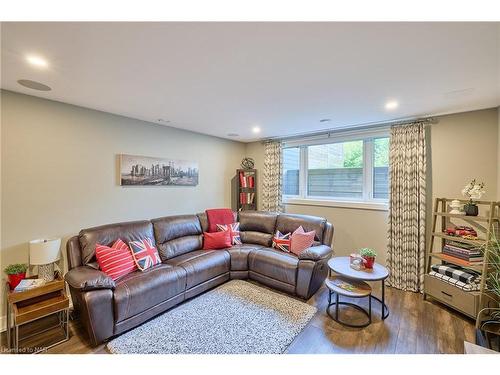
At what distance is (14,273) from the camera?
205cm

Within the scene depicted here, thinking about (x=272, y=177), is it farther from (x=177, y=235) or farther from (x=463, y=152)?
(x=463, y=152)

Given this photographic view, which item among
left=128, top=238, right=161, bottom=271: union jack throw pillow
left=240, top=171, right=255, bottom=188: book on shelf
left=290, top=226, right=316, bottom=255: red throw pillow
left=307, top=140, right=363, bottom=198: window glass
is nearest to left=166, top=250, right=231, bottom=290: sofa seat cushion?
left=128, top=238, right=161, bottom=271: union jack throw pillow

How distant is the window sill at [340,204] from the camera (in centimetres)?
340

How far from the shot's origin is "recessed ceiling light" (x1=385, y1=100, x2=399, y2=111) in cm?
245

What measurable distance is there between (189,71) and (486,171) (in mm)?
3553

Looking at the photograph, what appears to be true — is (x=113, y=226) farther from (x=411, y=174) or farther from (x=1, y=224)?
(x=411, y=174)

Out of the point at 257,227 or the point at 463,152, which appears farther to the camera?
the point at 257,227

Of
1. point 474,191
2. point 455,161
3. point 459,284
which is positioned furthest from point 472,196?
point 459,284

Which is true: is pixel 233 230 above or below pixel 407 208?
below

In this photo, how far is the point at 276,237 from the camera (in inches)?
137

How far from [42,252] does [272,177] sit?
3568 millimetres
